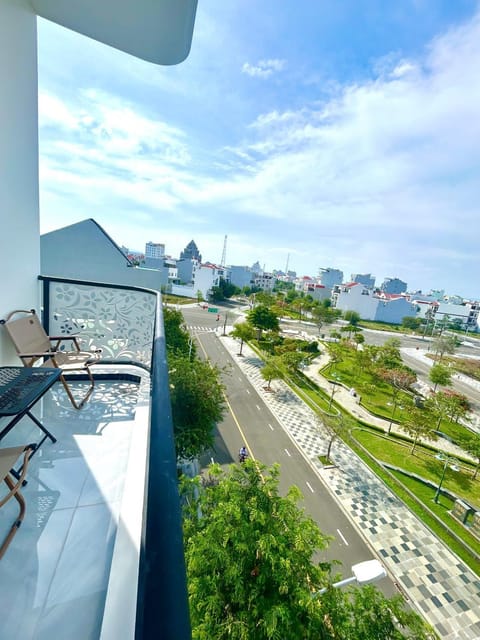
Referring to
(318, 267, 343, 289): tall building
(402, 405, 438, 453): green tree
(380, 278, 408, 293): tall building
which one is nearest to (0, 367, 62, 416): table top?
(402, 405, 438, 453): green tree

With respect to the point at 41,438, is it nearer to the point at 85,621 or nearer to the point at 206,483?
the point at 85,621

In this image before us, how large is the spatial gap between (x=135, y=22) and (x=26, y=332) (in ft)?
8.97

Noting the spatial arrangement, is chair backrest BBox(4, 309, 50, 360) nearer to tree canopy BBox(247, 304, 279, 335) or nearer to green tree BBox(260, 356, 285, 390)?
green tree BBox(260, 356, 285, 390)

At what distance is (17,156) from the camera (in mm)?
2391

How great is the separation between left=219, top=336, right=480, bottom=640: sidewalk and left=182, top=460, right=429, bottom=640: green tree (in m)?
4.00

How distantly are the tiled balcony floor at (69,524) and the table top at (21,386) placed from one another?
531 mm

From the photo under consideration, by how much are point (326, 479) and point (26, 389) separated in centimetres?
971

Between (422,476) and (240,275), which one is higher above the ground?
(240,275)

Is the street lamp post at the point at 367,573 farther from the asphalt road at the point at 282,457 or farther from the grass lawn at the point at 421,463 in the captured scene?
the grass lawn at the point at 421,463

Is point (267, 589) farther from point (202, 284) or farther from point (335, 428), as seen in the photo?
point (202, 284)

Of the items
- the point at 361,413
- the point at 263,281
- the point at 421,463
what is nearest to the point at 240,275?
the point at 263,281

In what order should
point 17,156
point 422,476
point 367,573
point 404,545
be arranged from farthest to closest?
point 422,476, point 404,545, point 367,573, point 17,156

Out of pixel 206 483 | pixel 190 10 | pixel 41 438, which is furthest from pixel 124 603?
pixel 206 483

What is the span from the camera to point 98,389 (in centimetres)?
286
